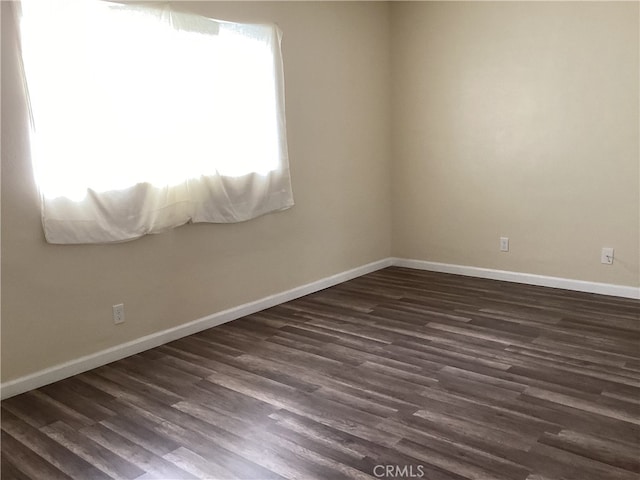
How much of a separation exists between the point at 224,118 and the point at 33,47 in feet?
4.23

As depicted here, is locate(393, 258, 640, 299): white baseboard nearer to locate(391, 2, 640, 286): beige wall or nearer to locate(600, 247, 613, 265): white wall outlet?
locate(391, 2, 640, 286): beige wall

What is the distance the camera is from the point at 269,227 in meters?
4.39

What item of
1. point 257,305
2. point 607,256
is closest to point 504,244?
point 607,256

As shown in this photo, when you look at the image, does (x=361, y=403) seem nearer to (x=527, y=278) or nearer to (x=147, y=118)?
(x=147, y=118)

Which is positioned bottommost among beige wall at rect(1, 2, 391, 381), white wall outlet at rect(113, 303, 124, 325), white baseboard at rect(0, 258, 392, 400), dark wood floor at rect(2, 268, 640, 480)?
dark wood floor at rect(2, 268, 640, 480)

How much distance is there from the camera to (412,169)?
17.9 ft

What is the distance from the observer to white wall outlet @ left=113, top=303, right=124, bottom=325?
345 cm

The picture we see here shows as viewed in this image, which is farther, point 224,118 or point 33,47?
point 224,118

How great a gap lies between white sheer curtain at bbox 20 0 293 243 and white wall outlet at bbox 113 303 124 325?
17.0 inches

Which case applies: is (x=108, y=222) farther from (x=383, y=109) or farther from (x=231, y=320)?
(x=383, y=109)

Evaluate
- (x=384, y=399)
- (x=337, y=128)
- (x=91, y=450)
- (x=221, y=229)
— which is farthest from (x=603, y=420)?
(x=337, y=128)

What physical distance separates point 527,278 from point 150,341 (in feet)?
10.3

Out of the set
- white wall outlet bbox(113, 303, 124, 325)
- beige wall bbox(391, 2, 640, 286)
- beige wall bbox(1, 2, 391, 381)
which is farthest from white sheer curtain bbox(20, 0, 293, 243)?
beige wall bbox(391, 2, 640, 286)

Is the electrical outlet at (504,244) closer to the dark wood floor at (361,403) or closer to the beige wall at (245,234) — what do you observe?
the dark wood floor at (361,403)
